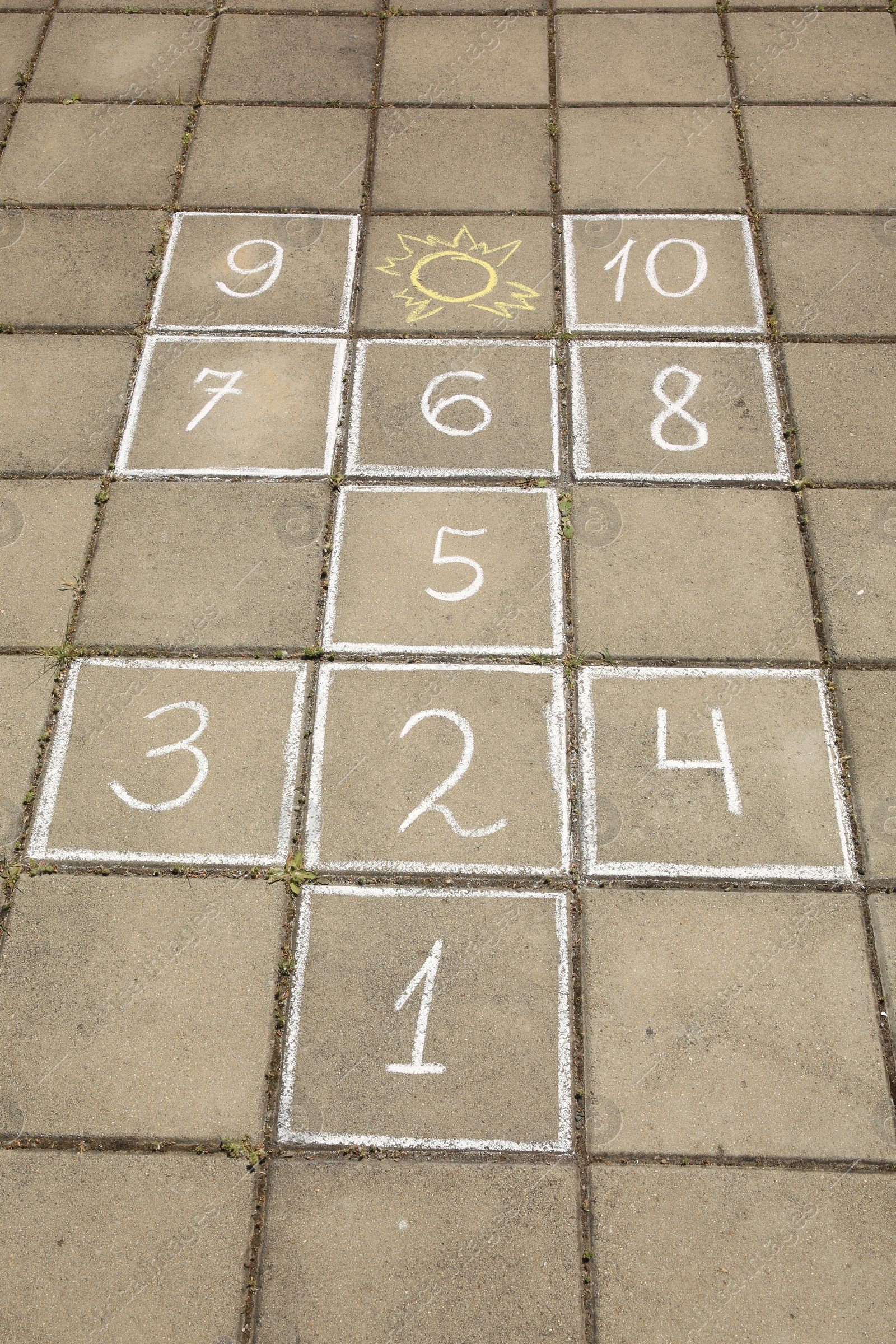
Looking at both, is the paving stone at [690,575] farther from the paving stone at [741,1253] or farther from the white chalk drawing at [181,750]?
the paving stone at [741,1253]

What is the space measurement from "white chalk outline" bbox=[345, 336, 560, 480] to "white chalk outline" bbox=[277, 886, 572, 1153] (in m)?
2.12

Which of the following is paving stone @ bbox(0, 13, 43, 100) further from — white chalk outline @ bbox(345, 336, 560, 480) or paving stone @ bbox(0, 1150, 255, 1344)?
paving stone @ bbox(0, 1150, 255, 1344)

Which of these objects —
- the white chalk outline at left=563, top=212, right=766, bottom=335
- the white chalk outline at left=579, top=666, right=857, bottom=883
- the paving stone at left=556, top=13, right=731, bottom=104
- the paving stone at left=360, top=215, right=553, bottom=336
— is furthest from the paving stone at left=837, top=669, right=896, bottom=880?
the paving stone at left=556, top=13, right=731, bottom=104

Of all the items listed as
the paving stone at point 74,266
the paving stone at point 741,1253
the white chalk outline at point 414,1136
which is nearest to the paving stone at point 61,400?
the paving stone at point 74,266

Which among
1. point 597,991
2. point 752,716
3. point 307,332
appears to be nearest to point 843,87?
point 307,332

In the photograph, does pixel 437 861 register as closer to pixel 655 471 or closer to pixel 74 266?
Answer: pixel 655 471

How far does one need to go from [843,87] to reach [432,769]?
5.44 meters

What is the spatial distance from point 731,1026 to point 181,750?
8.16 ft

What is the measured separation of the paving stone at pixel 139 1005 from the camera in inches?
144

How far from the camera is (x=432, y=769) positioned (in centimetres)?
425

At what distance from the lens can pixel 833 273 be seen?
571cm

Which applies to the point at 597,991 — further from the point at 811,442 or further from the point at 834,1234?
the point at 811,442

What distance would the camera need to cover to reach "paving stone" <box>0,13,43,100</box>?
6699mm

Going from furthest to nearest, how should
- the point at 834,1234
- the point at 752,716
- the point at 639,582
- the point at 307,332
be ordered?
the point at 307,332, the point at 639,582, the point at 752,716, the point at 834,1234
